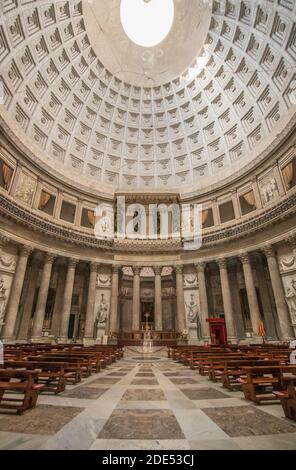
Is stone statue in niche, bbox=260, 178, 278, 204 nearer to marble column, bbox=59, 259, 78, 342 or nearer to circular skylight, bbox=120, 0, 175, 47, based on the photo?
marble column, bbox=59, 259, 78, 342

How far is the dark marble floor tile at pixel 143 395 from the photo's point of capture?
16.2 ft

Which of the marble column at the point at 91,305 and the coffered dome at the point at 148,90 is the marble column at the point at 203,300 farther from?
the marble column at the point at 91,305

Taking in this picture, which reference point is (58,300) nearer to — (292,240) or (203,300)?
(203,300)

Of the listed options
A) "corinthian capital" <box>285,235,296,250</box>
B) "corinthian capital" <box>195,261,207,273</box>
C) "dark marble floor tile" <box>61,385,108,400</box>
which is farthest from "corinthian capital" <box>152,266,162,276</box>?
"dark marble floor tile" <box>61,385,108,400</box>

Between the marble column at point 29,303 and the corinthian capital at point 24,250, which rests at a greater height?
the corinthian capital at point 24,250

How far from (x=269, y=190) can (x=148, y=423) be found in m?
23.2

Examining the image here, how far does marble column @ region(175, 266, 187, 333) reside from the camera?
78.2 feet

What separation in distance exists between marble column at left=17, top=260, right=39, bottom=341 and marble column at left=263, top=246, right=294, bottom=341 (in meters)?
22.4

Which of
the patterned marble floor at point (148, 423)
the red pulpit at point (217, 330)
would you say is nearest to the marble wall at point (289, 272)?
the red pulpit at point (217, 330)

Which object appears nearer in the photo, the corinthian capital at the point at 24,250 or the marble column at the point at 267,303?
the corinthian capital at the point at 24,250

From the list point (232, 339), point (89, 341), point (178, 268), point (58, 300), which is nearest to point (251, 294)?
point (232, 339)

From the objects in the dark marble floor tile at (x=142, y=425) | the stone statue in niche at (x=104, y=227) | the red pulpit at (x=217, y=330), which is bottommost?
the dark marble floor tile at (x=142, y=425)

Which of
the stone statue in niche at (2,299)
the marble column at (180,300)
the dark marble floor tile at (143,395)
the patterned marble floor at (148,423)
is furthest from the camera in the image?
the marble column at (180,300)

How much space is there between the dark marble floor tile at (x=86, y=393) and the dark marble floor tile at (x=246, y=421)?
2.66 m
